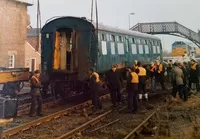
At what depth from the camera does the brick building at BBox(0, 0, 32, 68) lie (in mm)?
27641

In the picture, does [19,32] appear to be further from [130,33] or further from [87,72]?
[87,72]

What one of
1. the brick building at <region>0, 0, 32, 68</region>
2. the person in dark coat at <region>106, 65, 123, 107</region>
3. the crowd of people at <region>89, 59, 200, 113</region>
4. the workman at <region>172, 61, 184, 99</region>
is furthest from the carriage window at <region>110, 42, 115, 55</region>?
the brick building at <region>0, 0, 32, 68</region>

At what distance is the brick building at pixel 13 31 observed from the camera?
27641 millimetres

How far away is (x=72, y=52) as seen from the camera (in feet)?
46.3

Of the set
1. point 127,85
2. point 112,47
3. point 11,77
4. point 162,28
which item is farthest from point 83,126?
point 162,28

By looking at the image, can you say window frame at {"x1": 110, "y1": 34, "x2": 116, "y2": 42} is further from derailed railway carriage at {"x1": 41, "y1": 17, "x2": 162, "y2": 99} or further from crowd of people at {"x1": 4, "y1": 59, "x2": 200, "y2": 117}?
crowd of people at {"x1": 4, "y1": 59, "x2": 200, "y2": 117}

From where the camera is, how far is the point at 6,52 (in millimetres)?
28062

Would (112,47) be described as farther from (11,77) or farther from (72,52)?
(11,77)

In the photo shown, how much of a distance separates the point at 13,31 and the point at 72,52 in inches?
650

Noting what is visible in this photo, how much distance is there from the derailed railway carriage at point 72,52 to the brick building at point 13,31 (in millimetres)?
14028

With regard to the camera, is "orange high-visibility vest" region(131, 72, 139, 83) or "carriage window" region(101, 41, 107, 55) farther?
"carriage window" region(101, 41, 107, 55)

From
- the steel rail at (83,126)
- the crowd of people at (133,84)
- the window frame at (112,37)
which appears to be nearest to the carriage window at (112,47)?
the window frame at (112,37)

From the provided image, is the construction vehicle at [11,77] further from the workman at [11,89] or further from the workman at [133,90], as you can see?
the workman at [133,90]

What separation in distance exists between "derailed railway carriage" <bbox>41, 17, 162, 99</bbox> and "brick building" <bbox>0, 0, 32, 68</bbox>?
14.0 metres
